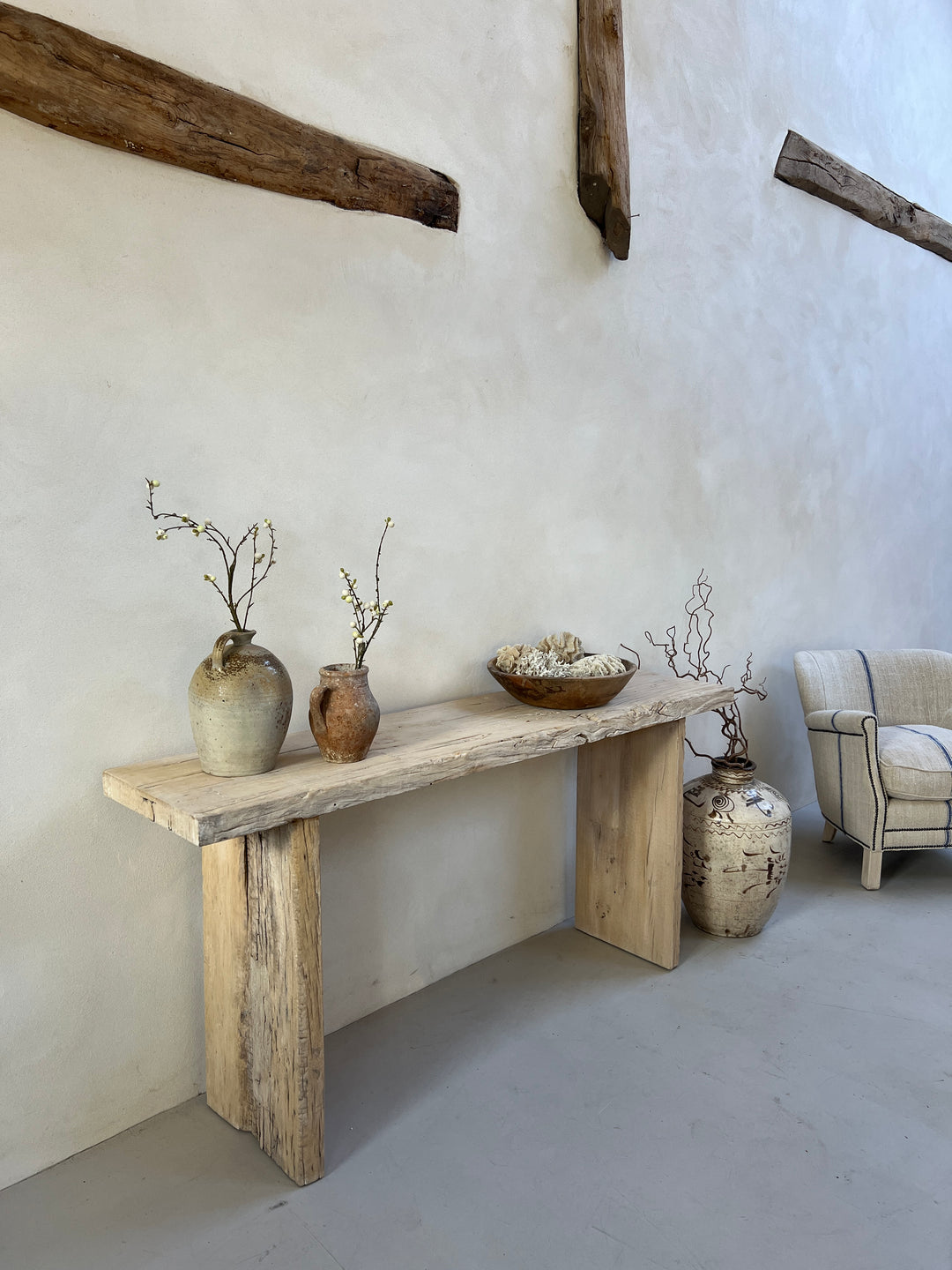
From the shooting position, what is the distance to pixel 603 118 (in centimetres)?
238

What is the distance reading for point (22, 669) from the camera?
5.10ft

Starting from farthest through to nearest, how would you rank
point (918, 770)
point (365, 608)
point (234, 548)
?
point (918, 770), point (365, 608), point (234, 548)

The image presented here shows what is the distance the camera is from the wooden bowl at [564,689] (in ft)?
6.66

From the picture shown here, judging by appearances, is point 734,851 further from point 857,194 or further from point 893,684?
point 857,194

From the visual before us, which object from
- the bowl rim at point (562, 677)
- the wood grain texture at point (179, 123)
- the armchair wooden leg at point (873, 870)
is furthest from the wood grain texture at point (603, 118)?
the armchair wooden leg at point (873, 870)

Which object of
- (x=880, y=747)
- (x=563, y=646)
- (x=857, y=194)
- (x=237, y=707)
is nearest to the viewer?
(x=237, y=707)

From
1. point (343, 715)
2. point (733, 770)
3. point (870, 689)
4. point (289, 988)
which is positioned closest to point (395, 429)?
point (343, 715)

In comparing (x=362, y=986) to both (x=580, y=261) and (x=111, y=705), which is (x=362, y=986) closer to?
(x=111, y=705)

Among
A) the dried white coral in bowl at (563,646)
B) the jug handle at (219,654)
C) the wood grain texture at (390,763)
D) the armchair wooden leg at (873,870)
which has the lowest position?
the armchair wooden leg at (873,870)

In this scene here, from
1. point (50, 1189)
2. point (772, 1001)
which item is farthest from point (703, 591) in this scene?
point (50, 1189)

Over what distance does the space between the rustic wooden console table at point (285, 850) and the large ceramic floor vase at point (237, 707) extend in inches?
1.5

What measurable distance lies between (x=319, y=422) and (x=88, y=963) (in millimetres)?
1204

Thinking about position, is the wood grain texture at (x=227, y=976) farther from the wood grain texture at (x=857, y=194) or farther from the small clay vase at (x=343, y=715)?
the wood grain texture at (x=857, y=194)

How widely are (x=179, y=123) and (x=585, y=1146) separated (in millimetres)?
2099
